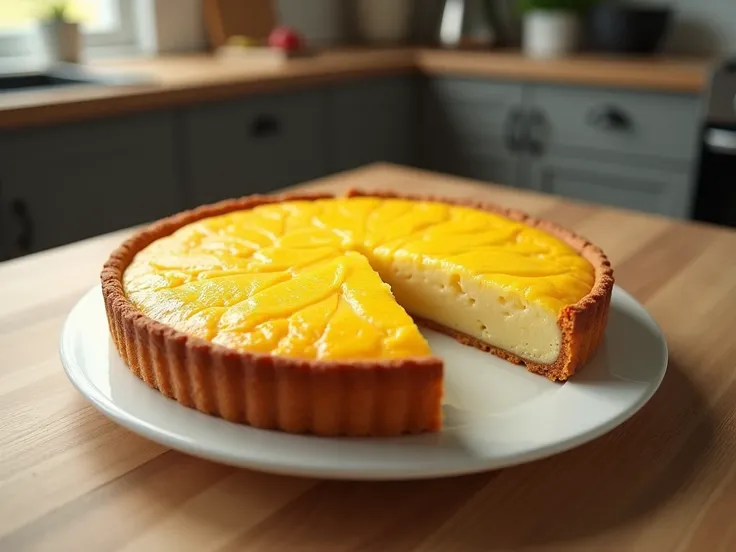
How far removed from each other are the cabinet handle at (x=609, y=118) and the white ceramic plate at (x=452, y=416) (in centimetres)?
181

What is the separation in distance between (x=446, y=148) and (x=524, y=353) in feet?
7.44

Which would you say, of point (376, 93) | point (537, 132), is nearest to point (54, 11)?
point (376, 93)

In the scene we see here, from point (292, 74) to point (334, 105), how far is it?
0.29 metres

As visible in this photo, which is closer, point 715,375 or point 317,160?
point 715,375

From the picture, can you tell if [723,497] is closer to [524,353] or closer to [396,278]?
[524,353]

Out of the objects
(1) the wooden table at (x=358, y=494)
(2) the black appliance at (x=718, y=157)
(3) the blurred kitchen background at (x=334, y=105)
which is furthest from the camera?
(2) the black appliance at (x=718, y=157)

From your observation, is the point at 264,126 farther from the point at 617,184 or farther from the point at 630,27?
the point at 630,27

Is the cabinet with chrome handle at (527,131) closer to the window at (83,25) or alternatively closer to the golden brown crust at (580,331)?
the window at (83,25)

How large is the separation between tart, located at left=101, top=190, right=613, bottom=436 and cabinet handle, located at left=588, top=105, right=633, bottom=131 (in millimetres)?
1545

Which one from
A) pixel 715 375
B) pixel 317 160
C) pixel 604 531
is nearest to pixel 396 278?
pixel 715 375

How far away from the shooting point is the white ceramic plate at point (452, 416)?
2.03 ft

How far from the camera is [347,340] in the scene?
29.3 inches

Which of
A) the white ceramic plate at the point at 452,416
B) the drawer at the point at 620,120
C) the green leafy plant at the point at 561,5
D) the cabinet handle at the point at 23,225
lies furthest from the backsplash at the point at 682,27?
the white ceramic plate at the point at 452,416

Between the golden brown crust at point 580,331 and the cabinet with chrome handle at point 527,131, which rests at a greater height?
the golden brown crust at point 580,331
